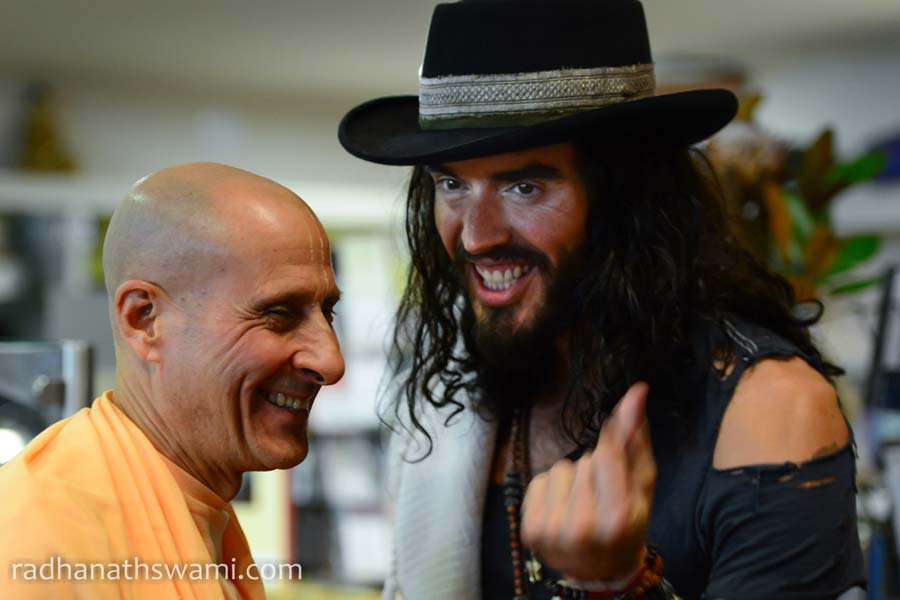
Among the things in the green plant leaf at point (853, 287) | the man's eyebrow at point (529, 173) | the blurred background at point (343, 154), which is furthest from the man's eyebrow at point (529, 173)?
the green plant leaf at point (853, 287)

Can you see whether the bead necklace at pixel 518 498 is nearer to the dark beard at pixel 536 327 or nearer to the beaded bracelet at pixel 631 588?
the dark beard at pixel 536 327

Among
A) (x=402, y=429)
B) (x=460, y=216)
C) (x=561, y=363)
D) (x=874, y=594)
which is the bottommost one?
(x=874, y=594)

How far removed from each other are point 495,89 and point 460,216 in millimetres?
174

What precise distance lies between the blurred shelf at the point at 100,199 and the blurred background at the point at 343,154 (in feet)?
0.04

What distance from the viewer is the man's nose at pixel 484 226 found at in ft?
4.60

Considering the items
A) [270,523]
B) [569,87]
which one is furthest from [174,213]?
[270,523]

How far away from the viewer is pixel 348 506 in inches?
175

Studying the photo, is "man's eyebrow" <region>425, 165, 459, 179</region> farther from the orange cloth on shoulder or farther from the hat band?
the orange cloth on shoulder

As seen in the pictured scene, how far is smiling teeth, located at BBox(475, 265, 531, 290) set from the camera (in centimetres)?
143

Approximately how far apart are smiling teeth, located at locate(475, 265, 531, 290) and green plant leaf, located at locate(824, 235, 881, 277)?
5.75ft

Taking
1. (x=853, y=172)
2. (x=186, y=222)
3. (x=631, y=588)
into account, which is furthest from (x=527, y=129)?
(x=853, y=172)

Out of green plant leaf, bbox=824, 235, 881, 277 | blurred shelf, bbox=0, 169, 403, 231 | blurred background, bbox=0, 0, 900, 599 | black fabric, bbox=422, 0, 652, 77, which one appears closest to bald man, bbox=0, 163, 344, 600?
black fabric, bbox=422, 0, 652, 77

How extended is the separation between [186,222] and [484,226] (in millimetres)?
427

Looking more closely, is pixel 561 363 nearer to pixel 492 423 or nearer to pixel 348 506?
pixel 492 423
